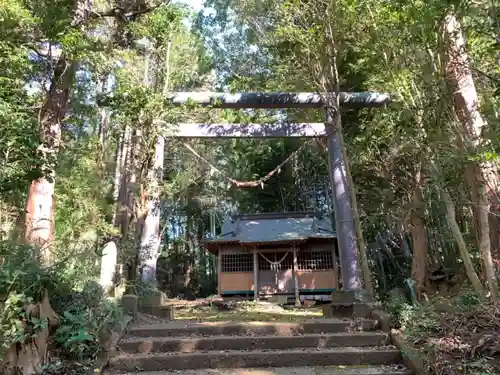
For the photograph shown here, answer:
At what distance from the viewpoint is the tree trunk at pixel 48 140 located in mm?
4872

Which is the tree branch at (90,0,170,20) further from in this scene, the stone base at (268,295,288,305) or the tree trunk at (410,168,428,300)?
the stone base at (268,295,288,305)

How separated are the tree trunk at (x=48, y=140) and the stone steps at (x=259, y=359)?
219 centimetres

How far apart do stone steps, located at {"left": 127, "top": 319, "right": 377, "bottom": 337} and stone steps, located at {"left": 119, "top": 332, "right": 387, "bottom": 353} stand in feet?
0.85

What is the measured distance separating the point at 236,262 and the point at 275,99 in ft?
28.3

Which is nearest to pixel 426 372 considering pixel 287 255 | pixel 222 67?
pixel 287 255

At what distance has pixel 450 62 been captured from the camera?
15.2 ft

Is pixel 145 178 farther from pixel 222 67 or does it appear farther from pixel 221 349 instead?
pixel 222 67

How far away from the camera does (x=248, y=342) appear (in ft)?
13.0

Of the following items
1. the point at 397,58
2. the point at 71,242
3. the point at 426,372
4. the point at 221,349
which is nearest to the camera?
the point at 426,372

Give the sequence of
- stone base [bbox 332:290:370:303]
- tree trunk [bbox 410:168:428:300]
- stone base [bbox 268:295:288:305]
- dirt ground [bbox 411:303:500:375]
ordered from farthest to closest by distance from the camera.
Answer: stone base [bbox 268:295:288:305] → tree trunk [bbox 410:168:428:300] → stone base [bbox 332:290:370:303] → dirt ground [bbox 411:303:500:375]

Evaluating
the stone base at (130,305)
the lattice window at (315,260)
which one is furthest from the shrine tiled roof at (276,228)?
the stone base at (130,305)

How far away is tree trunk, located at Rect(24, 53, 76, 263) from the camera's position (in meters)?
4.87

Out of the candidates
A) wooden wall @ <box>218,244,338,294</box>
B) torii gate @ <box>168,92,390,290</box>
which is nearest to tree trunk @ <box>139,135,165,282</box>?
torii gate @ <box>168,92,390,290</box>

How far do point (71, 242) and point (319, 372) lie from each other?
14.2 ft
